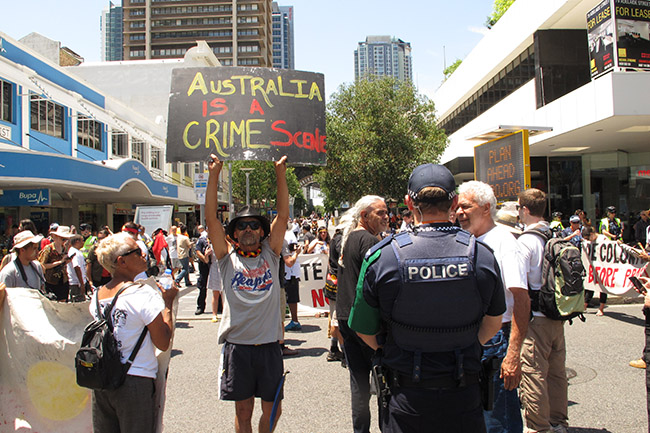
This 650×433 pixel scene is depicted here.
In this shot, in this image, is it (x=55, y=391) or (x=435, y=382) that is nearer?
(x=435, y=382)

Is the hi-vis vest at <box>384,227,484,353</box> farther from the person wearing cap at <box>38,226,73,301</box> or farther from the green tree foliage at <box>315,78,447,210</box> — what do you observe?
the green tree foliage at <box>315,78,447,210</box>

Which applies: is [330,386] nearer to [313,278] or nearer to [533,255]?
[533,255]

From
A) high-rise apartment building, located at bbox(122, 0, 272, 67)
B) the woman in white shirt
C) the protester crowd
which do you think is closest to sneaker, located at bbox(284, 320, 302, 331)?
the protester crowd

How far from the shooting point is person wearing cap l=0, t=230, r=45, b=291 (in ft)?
18.4

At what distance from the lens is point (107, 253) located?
293 cm

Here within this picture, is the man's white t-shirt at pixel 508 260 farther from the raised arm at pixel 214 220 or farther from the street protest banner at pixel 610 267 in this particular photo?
the street protest banner at pixel 610 267

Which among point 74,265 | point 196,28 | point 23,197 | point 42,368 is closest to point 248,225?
point 42,368

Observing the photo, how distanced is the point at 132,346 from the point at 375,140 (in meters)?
20.7

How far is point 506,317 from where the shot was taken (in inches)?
129

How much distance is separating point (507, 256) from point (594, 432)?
2081 millimetres

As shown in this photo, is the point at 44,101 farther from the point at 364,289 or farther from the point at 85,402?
the point at 364,289

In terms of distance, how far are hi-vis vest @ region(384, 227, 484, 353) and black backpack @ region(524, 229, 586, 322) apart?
6.02 feet

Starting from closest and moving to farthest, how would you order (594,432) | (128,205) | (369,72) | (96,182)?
(594,432)
(96,182)
(369,72)
(128,205)

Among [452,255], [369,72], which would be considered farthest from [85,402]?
[369,72]
